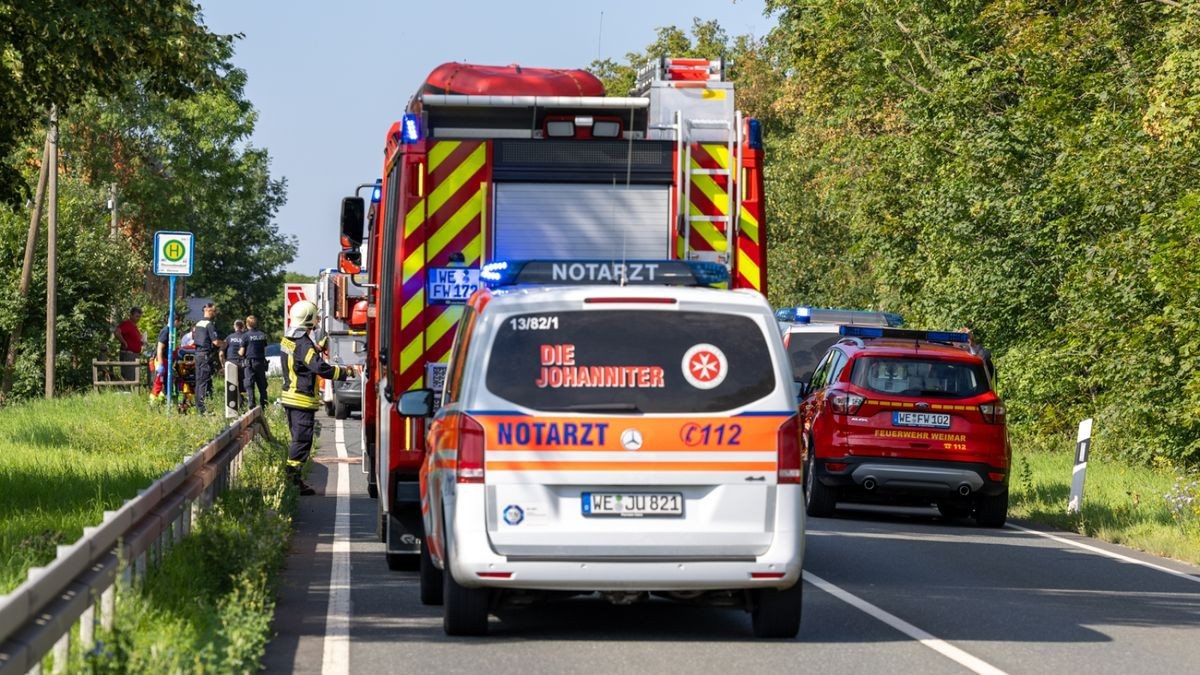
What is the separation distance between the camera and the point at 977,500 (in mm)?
19516

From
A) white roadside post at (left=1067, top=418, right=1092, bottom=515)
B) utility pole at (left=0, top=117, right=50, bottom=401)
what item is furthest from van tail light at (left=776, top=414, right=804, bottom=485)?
utility pole at (left=0, top=117, right=50, bottom=401)

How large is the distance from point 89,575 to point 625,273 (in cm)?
397

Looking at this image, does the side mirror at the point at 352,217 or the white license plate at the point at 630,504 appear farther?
the side mirror at the point at 352,217

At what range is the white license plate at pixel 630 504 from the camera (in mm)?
9711

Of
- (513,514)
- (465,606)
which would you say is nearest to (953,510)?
(465,606)

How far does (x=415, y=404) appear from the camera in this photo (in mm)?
10977

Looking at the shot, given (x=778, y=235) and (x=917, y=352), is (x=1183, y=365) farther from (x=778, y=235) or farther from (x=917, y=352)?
(x=778, y=235)

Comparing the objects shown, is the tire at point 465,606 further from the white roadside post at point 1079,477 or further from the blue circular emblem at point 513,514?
the white roadside post at point 1079,477

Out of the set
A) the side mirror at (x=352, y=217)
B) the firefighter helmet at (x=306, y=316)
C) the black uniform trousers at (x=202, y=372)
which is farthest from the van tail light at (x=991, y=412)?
the black uniform trousers at (x=202, y=372)

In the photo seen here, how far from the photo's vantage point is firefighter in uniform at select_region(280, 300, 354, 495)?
19.3 m

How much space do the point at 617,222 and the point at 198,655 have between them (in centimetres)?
565

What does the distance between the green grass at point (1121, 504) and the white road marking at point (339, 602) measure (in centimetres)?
686

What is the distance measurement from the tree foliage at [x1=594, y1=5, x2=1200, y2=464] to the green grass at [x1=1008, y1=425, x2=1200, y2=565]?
1.15 metres

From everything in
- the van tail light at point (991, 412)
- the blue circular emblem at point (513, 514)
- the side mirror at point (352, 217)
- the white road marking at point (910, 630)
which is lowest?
the white road marking at point (910, 630)
